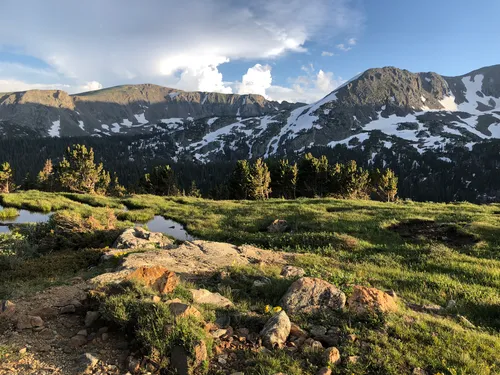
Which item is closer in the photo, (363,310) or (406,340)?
(406,340)

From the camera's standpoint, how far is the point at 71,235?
1986cm

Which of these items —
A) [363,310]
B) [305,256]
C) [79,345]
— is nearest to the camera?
[79,345]

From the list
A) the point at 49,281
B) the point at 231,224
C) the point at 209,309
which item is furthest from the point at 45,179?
the point at 209,309

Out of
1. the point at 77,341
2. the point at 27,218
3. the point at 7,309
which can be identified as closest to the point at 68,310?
the point at 7,309

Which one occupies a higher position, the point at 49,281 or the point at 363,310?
the point at 363,310

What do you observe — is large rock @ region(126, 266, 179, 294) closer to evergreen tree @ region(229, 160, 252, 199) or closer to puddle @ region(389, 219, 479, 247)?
puddle @ region(389, 219, 479, 247)

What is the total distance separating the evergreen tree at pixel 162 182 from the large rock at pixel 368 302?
8468cm

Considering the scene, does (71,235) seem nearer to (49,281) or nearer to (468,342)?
(49,281)

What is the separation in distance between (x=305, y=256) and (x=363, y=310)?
336 inches

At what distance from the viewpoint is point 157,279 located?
373 inches

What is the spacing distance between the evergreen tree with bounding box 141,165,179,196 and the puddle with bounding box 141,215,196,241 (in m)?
50.8

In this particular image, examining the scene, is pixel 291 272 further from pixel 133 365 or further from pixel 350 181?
pixel 350 181

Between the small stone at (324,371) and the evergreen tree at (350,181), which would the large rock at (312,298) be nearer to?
the small stone at (324,371)

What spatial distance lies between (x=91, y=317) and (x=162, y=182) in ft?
281
